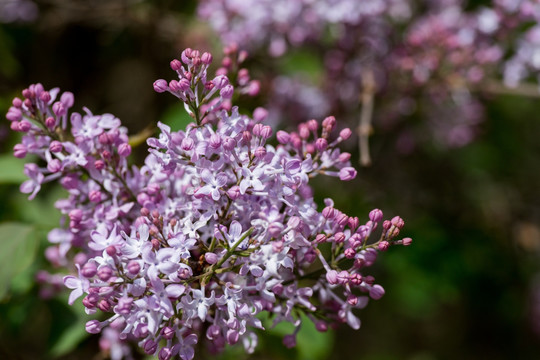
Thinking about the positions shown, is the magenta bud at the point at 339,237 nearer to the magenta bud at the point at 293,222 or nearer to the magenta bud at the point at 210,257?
the magenta bud at the point at 293,222

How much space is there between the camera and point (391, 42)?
2803mm

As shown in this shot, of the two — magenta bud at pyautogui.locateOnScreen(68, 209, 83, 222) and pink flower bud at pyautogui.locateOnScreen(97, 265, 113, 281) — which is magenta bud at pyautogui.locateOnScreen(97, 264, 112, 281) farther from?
magenta bud at pyautogui.locateOnScreen(68, 209, 83, 222)

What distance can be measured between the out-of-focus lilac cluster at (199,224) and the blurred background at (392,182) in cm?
73

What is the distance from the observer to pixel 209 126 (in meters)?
1.34

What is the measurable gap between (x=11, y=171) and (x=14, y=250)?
315 millimetres

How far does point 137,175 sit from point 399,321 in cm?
360

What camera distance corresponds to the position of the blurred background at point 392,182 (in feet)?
9.89

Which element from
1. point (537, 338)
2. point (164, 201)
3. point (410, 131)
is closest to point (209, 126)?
point (164, 201)

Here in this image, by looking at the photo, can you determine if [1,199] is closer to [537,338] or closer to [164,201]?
[164,201]

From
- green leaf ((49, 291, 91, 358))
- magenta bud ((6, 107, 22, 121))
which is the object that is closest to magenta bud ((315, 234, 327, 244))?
magenta bud ((6, 107, 22, 121))

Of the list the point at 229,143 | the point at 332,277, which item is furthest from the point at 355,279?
the point at 229,143

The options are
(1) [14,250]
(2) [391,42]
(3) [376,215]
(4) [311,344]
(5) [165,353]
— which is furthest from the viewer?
(2) [391,42]

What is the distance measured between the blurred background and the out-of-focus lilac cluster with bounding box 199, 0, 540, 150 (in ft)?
0.40

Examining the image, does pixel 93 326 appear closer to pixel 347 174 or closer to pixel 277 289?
pixel 277 289
